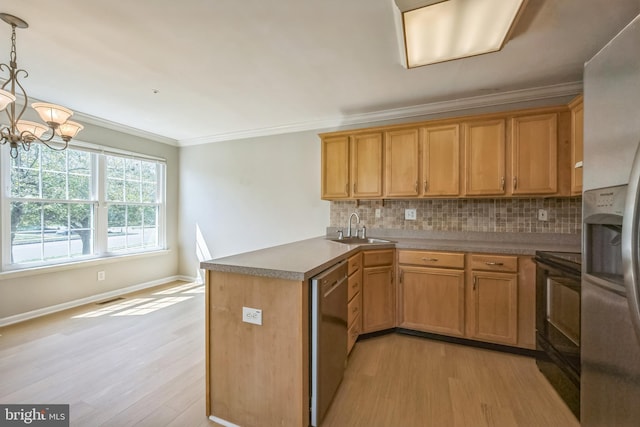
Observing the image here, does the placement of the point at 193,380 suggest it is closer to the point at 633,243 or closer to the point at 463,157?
the point at 633,243

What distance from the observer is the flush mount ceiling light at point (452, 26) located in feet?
4.97

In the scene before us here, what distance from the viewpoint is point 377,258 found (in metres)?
2.59

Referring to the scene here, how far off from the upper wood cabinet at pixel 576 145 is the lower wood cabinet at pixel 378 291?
5.38ft

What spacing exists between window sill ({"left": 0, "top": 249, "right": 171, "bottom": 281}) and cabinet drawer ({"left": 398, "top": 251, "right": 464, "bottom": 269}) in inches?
152

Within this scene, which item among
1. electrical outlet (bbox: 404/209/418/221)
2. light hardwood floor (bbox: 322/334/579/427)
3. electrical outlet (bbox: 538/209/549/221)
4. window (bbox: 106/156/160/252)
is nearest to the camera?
light hardwood floor (bbox: 322/334/579/427)

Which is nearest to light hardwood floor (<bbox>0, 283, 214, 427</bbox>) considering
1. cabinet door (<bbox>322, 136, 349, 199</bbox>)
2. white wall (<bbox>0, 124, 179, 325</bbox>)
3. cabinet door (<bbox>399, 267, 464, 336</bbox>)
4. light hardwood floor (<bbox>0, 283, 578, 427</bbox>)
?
light hardwood floor (<bbox>0, 283, 578, 427</bbox>)

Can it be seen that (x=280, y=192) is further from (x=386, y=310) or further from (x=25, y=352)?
(x=25, y=352)

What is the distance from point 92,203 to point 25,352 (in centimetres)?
195

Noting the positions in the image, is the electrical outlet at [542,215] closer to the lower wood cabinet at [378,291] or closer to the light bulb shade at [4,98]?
the lower wood cabinet at [378,291]

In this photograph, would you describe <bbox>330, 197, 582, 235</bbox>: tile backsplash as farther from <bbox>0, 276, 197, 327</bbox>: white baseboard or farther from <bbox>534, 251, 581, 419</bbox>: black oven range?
<bbox>0, 276, 197, 327</bbox>: white baseboard

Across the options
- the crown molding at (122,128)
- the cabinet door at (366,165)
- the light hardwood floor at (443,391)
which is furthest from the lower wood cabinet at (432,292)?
the crown molding at (122,128)

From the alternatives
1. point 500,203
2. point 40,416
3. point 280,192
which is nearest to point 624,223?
point 500,203

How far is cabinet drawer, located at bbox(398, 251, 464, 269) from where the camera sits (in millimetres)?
2447

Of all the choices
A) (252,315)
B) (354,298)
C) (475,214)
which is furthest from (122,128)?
(475,214)
